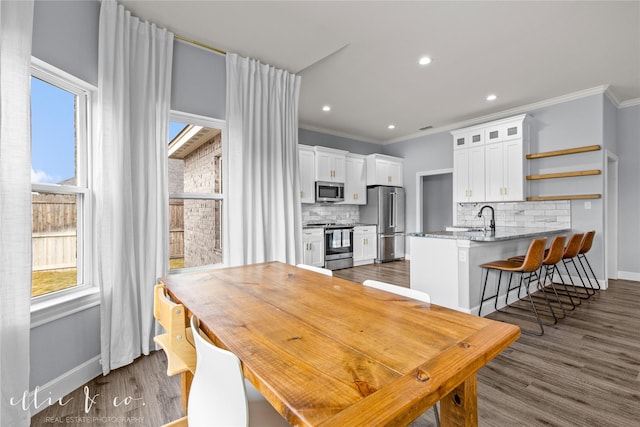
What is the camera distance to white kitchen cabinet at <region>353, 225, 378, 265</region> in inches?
239

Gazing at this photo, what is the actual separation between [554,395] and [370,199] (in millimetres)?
4963

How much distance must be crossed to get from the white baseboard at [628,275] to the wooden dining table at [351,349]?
18.3ft

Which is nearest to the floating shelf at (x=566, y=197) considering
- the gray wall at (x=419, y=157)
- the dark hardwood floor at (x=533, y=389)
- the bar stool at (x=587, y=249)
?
the bar stool at (x=587, y=249)

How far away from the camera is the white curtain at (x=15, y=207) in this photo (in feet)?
4.86

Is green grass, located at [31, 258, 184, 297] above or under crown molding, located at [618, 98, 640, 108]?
Answer: under

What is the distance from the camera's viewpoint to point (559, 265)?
4.58 m

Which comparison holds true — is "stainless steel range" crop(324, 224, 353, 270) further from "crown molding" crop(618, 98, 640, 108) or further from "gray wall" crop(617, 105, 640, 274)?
"crown molding" crop(618, 98, 640, 108)

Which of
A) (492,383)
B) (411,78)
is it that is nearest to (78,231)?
(492,383)

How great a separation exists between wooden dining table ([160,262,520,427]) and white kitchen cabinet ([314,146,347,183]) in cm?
448

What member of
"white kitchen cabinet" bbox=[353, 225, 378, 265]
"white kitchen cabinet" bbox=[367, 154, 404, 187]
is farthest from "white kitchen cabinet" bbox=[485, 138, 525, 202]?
"white kitchen cabinet" bbox=[353, 225, 378, 265]

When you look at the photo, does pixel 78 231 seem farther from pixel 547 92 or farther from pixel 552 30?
pixel 547 92

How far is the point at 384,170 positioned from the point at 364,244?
5.74 ft

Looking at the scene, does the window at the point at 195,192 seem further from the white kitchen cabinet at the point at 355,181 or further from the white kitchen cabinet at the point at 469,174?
the white kitchen cabinet at the point at 469,174

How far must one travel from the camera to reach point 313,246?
17.6 ft
